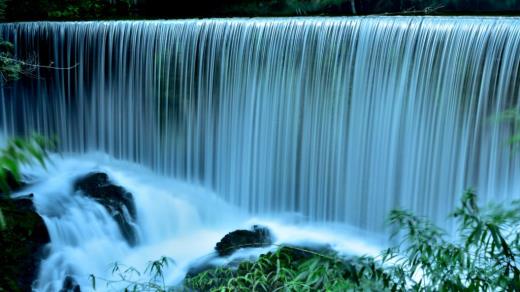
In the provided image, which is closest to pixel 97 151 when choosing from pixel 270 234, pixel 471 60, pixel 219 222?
pixel 219 222

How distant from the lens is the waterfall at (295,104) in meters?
6.48

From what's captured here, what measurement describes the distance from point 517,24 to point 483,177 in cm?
165

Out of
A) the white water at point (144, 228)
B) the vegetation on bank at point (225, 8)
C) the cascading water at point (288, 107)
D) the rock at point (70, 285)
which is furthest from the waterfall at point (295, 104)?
the rock at point (70, 285)

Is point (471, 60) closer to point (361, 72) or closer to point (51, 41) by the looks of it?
point (361, 72)

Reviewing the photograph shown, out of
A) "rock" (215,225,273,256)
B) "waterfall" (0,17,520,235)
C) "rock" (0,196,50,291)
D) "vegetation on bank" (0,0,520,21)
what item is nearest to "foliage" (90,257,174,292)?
"rock" (0,196,50,291)

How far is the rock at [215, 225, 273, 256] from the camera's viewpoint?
→ 6840 mm

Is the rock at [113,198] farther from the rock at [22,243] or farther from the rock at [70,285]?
the rock at [70,285]

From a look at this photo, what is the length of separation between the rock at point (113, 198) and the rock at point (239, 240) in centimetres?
130

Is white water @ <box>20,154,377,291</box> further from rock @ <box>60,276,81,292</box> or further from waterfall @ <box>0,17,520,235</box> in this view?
waterfall @ <box>0,17,520,235</box>

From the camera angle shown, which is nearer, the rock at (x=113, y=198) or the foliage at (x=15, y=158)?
the foliage at (x=15, y=158)

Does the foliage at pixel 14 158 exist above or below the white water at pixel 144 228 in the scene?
above

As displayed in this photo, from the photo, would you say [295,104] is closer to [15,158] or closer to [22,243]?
[22,243]

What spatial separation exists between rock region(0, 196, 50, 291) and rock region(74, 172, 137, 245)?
95cm

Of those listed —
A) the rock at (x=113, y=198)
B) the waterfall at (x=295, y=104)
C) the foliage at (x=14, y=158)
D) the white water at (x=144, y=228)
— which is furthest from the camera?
the rock at (x=113, y=198)
